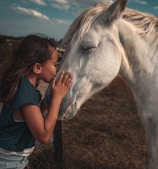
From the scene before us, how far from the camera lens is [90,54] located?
8.80 feet

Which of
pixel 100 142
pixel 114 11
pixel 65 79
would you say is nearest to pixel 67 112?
pixel 65 79

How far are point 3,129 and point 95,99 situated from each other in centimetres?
765

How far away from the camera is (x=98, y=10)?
2.85 m

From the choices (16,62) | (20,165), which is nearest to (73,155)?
(20,165)

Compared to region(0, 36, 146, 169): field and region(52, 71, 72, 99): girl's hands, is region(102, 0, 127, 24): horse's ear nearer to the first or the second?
region(52, 71, 72, 99): girl's hands

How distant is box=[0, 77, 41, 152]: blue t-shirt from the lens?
2.27m

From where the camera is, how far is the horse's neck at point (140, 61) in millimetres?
2742

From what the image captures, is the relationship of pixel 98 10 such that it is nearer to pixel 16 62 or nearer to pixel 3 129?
pixel 16 62

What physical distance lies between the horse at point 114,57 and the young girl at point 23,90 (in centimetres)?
26

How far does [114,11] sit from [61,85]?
33.2 inches

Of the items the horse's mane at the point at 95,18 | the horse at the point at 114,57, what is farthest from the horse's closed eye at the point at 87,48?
the horse's mane at the point at 95,18

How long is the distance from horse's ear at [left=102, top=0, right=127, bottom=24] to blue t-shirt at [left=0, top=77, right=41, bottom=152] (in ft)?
3.17

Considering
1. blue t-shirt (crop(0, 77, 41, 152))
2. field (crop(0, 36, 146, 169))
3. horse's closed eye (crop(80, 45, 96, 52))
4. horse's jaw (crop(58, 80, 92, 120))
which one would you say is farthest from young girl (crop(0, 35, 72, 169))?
field (crop(0, 36, 146, 169))

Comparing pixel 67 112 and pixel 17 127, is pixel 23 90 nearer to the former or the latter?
pixel 17 127
